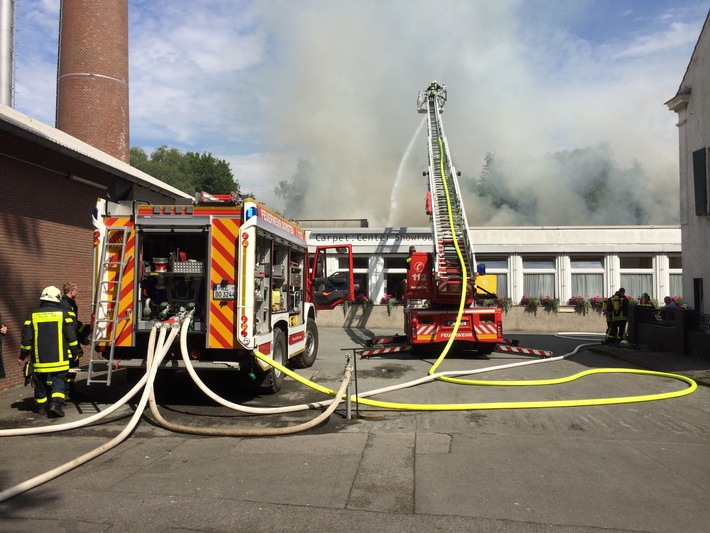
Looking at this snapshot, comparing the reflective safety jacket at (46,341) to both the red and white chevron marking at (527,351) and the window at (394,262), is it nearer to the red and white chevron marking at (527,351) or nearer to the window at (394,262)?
the red and white chevron marking at (527,351)

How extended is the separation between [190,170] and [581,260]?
46.1m

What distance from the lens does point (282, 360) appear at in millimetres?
8414

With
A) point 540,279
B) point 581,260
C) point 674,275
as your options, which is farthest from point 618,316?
point 674,275

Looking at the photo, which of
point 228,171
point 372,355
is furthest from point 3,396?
point 228,171

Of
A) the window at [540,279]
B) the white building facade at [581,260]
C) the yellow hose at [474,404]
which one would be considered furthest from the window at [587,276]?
the yellow hose at [474,404]

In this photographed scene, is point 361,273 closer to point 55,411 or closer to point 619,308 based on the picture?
point 619,308

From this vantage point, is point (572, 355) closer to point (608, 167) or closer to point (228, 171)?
point (608, 167)

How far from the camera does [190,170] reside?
192 ft

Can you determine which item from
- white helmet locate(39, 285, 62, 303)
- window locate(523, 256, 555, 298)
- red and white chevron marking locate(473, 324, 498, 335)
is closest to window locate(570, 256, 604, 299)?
window locate(523, 256, 555, 298)

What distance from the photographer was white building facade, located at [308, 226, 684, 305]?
70.8ft

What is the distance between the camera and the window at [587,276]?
2172 centimetres

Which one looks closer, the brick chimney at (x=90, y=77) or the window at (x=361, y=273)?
the brick chimney at (x=90, y=77)

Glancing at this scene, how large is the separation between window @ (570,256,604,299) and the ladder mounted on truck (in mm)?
18506

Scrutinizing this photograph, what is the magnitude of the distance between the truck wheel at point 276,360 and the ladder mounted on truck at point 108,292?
2041 millimetres
